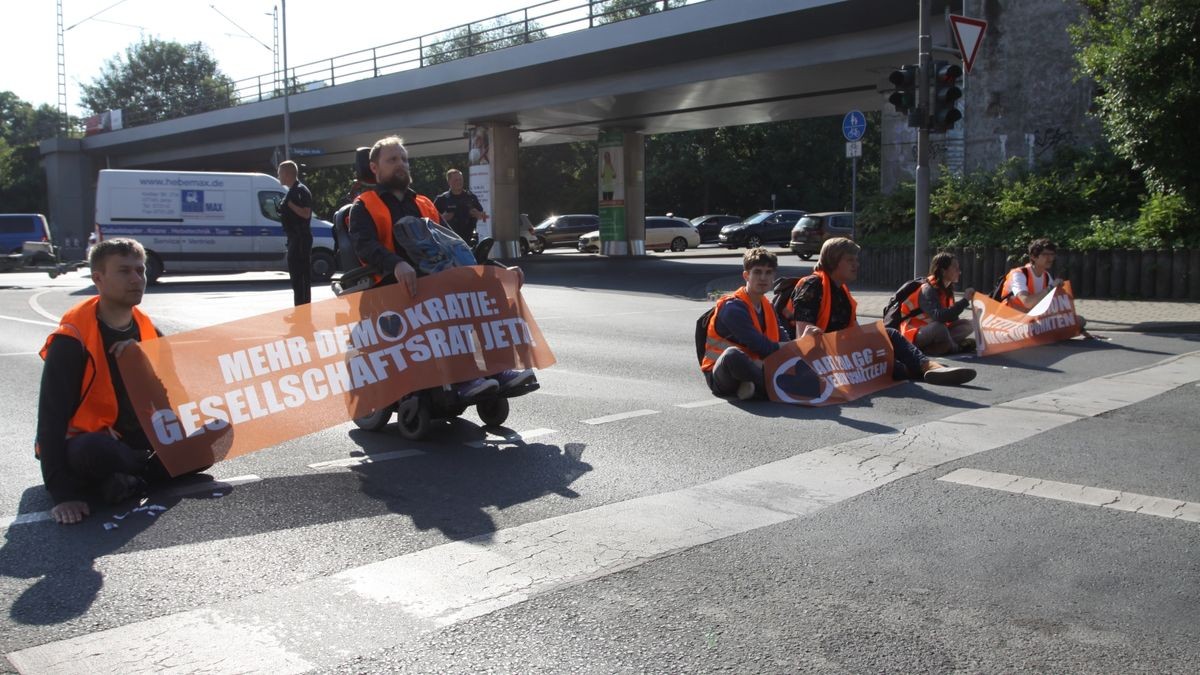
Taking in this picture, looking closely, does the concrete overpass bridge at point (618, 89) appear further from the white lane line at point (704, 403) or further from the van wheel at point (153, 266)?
the white lane line at point (704, 403)

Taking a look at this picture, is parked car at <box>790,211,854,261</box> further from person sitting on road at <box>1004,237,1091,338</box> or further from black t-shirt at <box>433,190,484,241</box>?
person sitting on road at <box>1004,237,1091,338</box>

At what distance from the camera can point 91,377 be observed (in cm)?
505

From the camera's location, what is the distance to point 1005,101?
2048cm

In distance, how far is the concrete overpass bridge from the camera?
24062 millimetres

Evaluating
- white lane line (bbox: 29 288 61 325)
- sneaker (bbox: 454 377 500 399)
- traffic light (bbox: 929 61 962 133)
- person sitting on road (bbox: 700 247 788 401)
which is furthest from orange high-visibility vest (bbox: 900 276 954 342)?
white lane line (bbox: 29 288 61 325)

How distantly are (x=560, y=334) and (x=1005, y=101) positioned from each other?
473 inches

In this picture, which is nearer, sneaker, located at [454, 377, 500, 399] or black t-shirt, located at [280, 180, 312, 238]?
sneaker, located at [454, 377, 500, 399]

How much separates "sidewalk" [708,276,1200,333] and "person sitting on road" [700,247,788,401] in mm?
6876

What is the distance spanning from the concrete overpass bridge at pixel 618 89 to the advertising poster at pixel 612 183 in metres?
0.29

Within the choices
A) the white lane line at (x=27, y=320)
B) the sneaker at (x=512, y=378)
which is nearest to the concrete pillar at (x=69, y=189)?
the white lane line at (x=27, y=320)

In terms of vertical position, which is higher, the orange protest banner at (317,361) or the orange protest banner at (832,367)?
the orange protest banner at (317,361)

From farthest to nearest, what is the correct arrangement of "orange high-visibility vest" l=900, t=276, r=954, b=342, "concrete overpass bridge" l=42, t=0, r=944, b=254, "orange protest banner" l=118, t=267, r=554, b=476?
"concrete overpass bridge" l=42, t=0, r=944, b=254 → "orange high-visibility vest" l=900, t=276, r=954, b=342 → "orange protest banner" l=118, t=267, r=554, b=476

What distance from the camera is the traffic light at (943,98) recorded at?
1385 cm

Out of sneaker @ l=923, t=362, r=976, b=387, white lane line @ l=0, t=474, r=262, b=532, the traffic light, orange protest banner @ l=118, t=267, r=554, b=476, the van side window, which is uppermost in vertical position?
the traffic light
